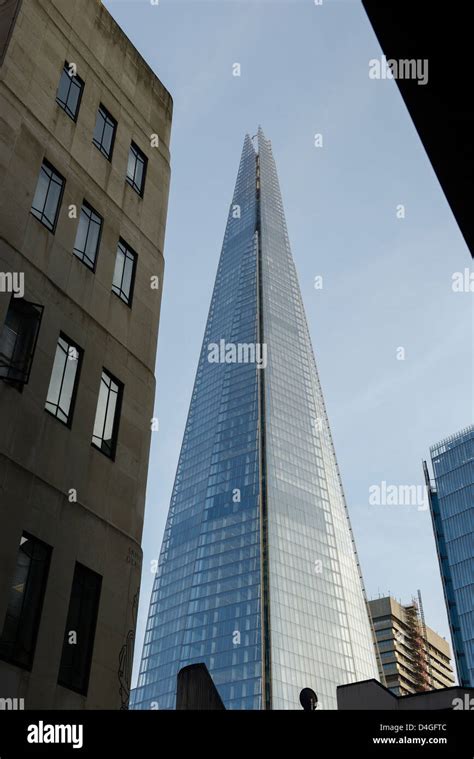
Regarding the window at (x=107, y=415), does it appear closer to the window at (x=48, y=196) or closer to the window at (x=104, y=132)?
the window at (x=48, y=196)

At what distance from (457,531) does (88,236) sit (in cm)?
14809

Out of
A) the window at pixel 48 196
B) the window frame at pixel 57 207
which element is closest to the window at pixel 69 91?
the window frame at pixel 57 207

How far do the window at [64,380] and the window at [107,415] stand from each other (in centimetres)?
93

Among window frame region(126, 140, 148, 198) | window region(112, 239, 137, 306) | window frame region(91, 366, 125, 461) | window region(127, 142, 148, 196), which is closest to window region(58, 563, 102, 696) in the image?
window frame region(91, 366, 125, 461)

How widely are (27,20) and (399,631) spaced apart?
20156 cm

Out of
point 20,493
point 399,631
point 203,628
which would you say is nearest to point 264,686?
point 203,628

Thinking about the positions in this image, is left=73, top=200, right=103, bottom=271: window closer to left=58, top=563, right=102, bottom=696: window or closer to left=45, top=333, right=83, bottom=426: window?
left=45, top=333, right=83, bottom=426: window

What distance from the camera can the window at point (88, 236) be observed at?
19516 millimetres

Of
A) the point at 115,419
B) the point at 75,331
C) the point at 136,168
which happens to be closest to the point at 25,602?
the point at 115,419

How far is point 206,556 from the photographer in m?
172

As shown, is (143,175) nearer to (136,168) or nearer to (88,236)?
(136,168)

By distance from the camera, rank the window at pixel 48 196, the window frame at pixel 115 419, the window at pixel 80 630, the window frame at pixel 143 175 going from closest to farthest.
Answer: the window at pixel 80 630
the window frame at pixel 115 419
the window at pixel 48 196
the window frame at pixel 143 175

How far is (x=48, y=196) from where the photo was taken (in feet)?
62.1
